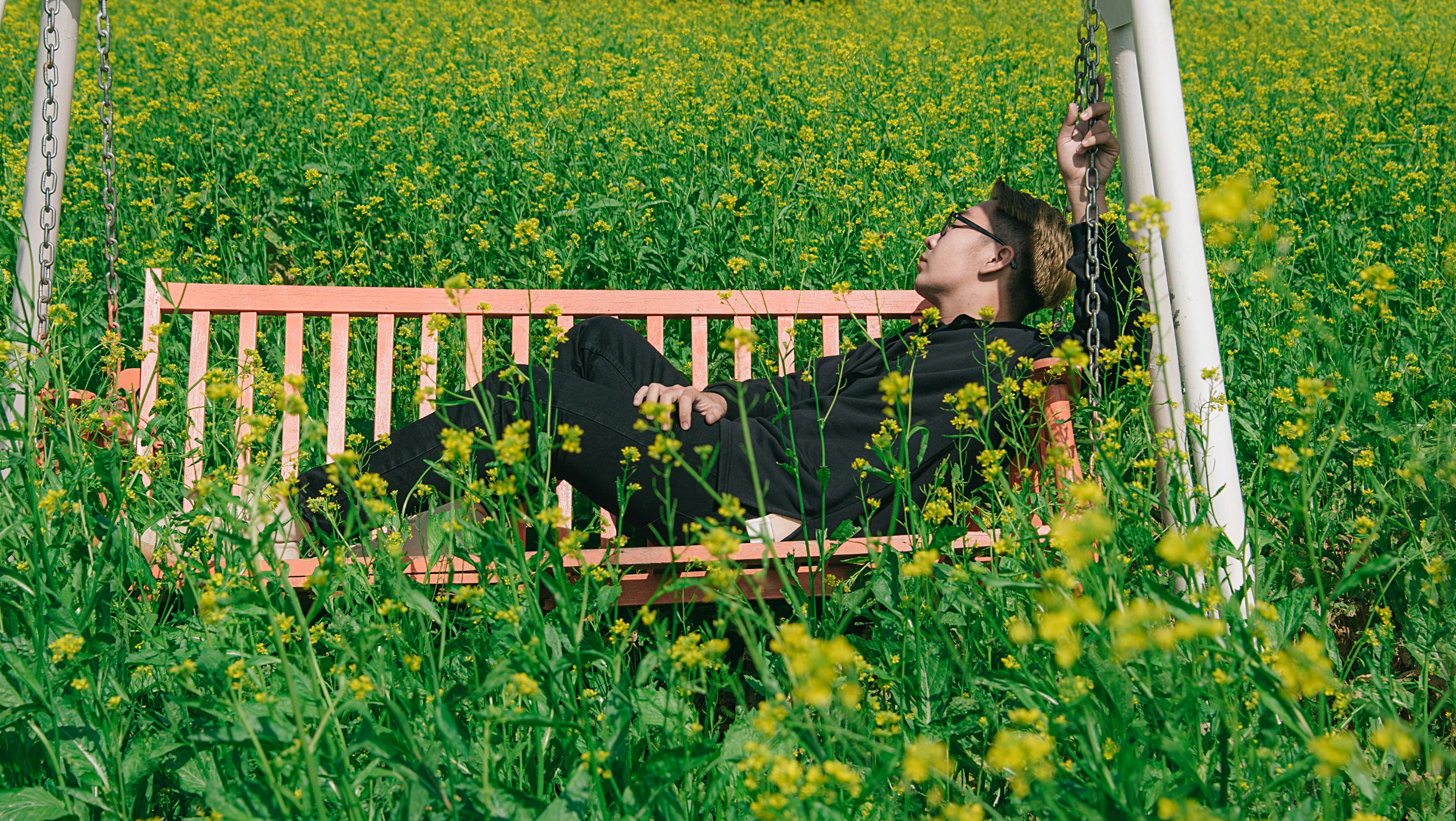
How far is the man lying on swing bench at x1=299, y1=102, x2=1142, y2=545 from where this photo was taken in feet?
7.72

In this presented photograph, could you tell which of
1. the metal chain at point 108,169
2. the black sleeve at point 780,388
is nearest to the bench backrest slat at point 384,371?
the metal chain at point 108,169

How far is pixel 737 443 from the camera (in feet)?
8.15

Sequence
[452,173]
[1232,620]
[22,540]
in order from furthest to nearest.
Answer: [452,173] → [22,540] → [1232,620]

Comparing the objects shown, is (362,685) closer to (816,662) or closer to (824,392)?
(816,662)

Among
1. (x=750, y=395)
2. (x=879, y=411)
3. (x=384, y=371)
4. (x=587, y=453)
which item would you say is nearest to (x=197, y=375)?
(x=384, y=371)

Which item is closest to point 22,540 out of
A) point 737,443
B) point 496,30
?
point 737,443

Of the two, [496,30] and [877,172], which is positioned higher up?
[496,30]

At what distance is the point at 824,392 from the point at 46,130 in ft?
7.11

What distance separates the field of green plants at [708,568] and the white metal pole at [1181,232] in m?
0.16

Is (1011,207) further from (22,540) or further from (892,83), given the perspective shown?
(892,83)

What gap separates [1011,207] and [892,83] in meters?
4.66

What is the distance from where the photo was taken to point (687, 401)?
2.45 metres

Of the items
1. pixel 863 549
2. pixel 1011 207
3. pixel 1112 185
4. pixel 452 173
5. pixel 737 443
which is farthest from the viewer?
pixel 452 173

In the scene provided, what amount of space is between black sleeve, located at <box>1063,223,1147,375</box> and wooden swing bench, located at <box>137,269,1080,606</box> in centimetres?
16
